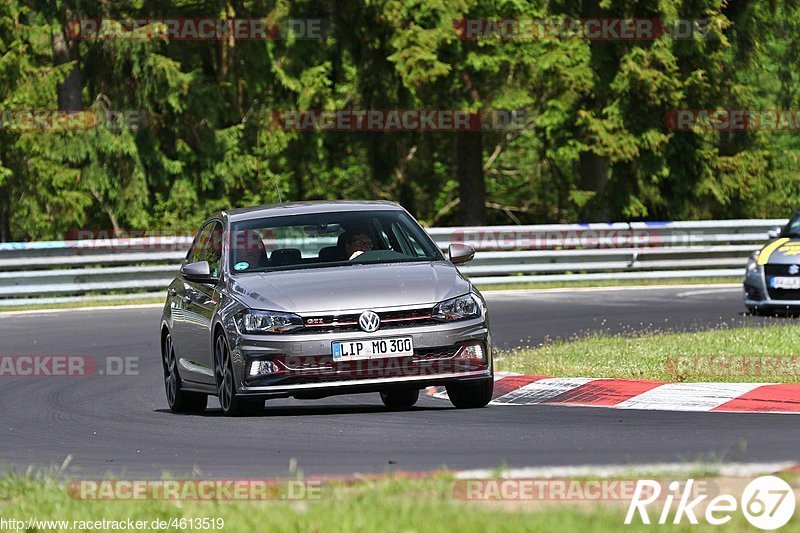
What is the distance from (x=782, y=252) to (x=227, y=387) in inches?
440

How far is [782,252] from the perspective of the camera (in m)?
20.7

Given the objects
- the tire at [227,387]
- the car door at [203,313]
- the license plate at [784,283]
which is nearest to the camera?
the tire at [227,387]

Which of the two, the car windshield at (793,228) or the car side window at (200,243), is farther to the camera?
→ the car windshield at (793,228)

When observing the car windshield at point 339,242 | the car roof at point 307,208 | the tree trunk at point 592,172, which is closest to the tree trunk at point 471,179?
the tree trunk at point 592,172

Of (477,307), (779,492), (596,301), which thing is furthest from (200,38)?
(779,492)

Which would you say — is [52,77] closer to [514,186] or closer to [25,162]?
[25,162]

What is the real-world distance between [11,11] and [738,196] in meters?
16.9

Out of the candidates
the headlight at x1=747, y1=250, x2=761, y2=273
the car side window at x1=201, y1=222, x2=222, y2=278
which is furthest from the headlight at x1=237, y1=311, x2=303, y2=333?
the headlight at x1=747, y1=250, x2=761, y2=273

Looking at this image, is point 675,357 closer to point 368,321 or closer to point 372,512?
point 368,321

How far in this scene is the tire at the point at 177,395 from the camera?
1266 cm

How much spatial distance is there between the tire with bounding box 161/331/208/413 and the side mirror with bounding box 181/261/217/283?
1.02m

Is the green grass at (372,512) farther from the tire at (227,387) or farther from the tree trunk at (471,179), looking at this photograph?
the tree trunk at (471,179)

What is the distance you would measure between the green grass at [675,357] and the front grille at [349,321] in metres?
2.88

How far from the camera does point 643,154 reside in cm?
3681
